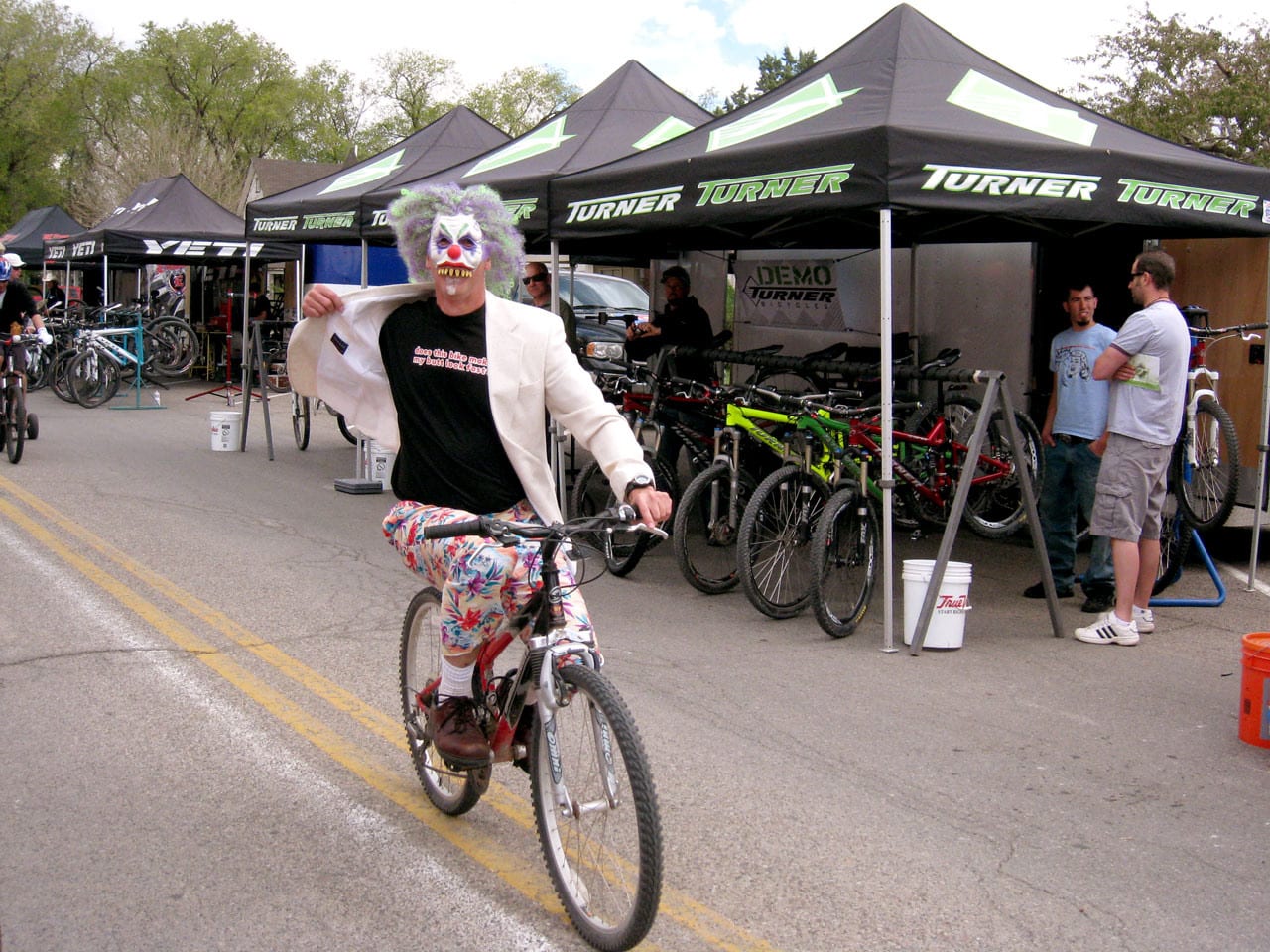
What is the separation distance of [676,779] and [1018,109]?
15.7ft

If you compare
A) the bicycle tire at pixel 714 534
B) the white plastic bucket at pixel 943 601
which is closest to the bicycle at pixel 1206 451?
the white plastic bucket at pixel 943 601

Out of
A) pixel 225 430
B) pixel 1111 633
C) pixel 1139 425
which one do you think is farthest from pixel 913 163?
pixel 225 430

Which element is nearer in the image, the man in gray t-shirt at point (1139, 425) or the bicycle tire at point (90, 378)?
the man in gray t-shirt at point (1139, 425)

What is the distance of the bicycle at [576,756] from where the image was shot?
3.35 m

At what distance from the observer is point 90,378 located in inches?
803

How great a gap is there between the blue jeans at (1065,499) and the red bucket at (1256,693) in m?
2.41

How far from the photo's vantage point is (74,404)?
20656mm

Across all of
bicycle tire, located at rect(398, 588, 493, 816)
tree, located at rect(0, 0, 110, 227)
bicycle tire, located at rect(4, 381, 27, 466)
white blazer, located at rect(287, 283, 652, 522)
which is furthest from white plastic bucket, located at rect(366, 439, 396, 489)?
tree, located at rect(0, 0, 110, 227)

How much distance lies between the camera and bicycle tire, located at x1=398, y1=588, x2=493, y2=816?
438 centimetres

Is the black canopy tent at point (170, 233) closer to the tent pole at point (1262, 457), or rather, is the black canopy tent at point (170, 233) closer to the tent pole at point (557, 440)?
the tent pole at point (557, 440)

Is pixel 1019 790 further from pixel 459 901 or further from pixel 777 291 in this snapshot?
pixel 777 291

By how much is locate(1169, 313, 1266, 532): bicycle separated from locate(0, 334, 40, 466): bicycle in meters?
10.5

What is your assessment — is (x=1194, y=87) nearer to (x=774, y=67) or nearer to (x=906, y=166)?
(x=906, y=166)

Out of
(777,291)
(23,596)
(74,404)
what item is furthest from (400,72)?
(23,596)
